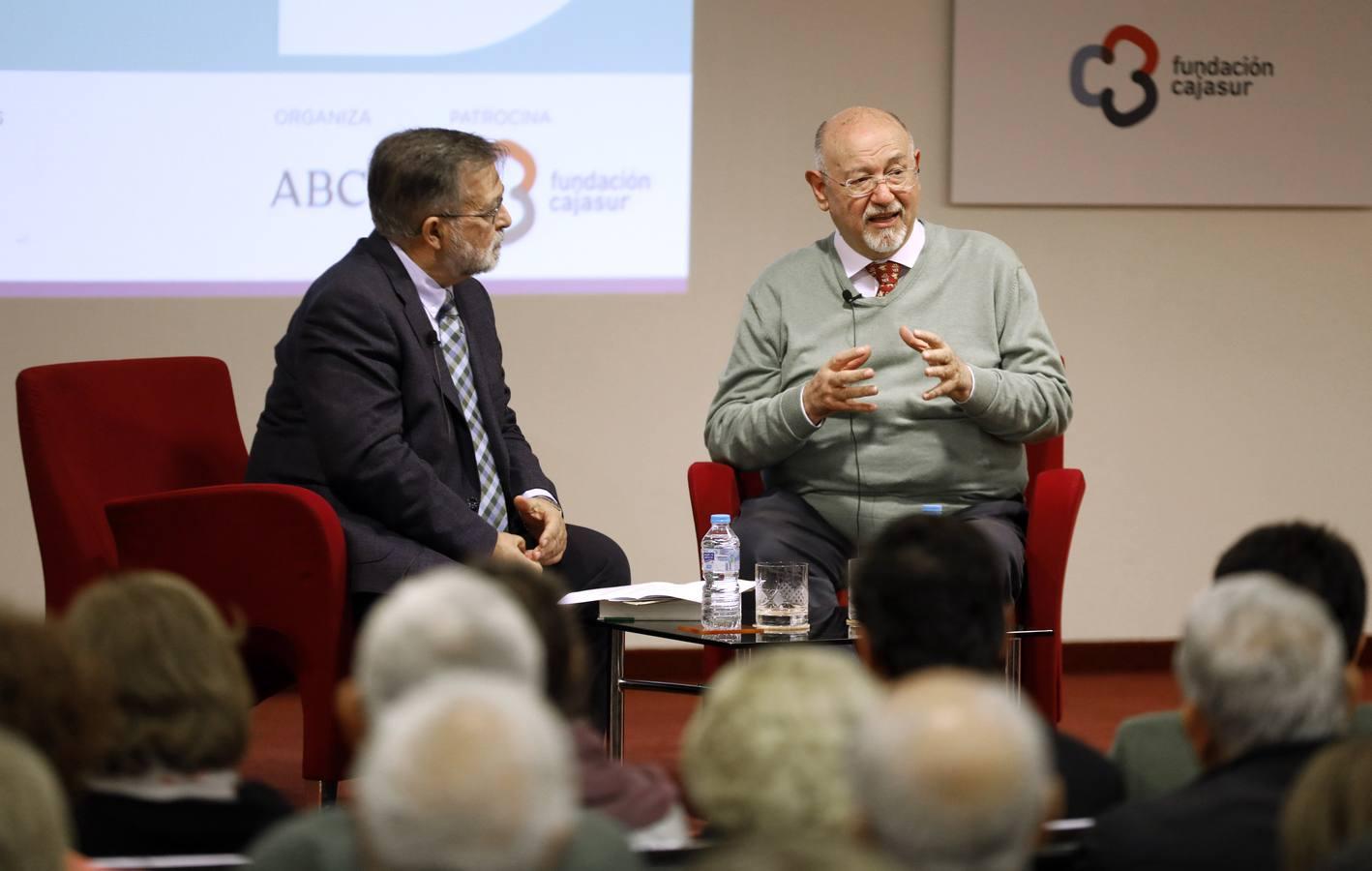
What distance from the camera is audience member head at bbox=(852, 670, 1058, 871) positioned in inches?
48.1

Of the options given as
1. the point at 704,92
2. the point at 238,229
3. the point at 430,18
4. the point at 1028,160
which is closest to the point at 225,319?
the point at 238,229

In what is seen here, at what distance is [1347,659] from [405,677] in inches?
→ 49.8

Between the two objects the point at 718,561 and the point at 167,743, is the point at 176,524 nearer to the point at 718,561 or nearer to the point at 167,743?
the point at 718,561

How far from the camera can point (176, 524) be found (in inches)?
127

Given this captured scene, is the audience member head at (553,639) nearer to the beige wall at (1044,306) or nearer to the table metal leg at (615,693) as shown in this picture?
the table metal leg at (615,693)

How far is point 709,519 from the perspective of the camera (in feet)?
12.3

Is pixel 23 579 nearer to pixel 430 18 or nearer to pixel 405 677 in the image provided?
pixel 430 18

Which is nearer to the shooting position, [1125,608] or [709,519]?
[709,519]

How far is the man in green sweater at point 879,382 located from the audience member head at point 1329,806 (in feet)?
7.17

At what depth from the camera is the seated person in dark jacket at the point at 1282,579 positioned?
197cm

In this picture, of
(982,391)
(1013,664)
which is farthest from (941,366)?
(1013,664)

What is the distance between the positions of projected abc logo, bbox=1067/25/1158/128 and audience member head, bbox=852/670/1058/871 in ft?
13.7

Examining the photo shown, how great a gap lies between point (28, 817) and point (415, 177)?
7.88 feet

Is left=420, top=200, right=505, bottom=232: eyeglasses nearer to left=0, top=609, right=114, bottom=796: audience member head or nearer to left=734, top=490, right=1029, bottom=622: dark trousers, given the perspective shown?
left=734, top=490, right=1029, bottom=622: dark trousers
